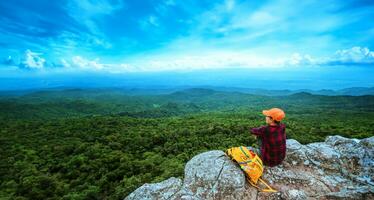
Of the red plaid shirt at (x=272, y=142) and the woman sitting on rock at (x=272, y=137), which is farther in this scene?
the red plaid shirt at (x=272, y=142)

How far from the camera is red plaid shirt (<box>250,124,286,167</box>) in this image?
771 cm

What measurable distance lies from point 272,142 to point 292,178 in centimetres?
166

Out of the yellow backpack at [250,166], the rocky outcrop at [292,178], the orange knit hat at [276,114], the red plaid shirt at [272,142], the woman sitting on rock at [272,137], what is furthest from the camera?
the red plaid shirt at [272,142]

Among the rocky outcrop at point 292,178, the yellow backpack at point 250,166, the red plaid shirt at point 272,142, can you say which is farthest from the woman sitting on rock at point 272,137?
the yellow backpack at point 250,166

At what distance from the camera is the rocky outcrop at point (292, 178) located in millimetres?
6867

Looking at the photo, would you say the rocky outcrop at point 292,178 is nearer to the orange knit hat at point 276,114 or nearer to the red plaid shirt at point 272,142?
the red plaid shirt at point 272,142

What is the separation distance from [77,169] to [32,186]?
387 centimetres

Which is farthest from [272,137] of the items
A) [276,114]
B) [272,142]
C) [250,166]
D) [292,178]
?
[292,178]

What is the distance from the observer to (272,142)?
7.84 metres

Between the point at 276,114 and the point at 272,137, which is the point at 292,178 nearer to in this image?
the point at 272,137

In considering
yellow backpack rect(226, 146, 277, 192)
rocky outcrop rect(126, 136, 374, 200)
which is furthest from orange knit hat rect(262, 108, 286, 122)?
rocky outcrop rect(126, 136, 374, 200)

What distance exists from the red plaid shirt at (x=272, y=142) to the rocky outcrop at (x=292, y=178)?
45cm

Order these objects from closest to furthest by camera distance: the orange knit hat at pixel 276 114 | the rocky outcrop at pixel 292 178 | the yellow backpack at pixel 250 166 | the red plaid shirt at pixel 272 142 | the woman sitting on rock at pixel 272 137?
the rocky outcrop at pixel 292 178, the yellow backpack at pixel 250 166, the orange knit hat at pixel 276 114, the woman sitting on rock at pixel 272 137, the red plaid shirt at pixel 272 142

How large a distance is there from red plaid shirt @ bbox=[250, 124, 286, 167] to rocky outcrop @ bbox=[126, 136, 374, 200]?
0.45 meters
